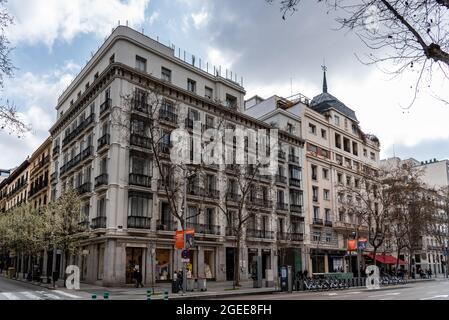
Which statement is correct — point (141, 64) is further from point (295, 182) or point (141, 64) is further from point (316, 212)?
point (316, 212)

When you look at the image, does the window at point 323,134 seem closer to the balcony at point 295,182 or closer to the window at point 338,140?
the window at point 338,140

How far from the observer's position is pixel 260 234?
4416cm

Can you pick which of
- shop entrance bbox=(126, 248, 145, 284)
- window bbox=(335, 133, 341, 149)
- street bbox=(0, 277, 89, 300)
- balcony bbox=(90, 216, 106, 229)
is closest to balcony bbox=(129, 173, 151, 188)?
balcony bbox=(90, 216, 106, 229)

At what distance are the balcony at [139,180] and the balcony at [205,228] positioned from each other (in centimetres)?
544

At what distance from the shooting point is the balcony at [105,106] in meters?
34.9

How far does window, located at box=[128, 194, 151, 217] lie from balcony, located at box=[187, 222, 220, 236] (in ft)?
14.8

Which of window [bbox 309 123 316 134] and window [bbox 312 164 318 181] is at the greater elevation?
window [bbox 309 123 316 134]

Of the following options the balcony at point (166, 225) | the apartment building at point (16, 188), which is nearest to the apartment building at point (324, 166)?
the balcony at point (166, 225)

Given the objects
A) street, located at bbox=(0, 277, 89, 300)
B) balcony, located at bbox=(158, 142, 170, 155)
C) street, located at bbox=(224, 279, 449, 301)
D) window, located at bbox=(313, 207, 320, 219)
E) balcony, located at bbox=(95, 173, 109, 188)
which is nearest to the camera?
street, located at bbox=(224, 279, 449, 301)

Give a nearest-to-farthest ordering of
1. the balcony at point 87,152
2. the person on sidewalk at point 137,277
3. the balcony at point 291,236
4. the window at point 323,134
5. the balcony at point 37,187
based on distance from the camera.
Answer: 1. the person on sidewalk at point 137,277
2. the balcony at point 87,152
3. the balcony at point 291,236
4. the balcony at point 37,187
5. the window at point 323,134

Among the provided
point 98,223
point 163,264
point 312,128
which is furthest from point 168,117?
point 312,128

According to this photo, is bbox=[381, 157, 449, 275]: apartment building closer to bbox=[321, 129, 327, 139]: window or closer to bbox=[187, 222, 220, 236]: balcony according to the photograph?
bbox=[321, 129, 327, 139]: window

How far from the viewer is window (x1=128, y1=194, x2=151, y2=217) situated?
33500mm

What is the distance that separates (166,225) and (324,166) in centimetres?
2639
